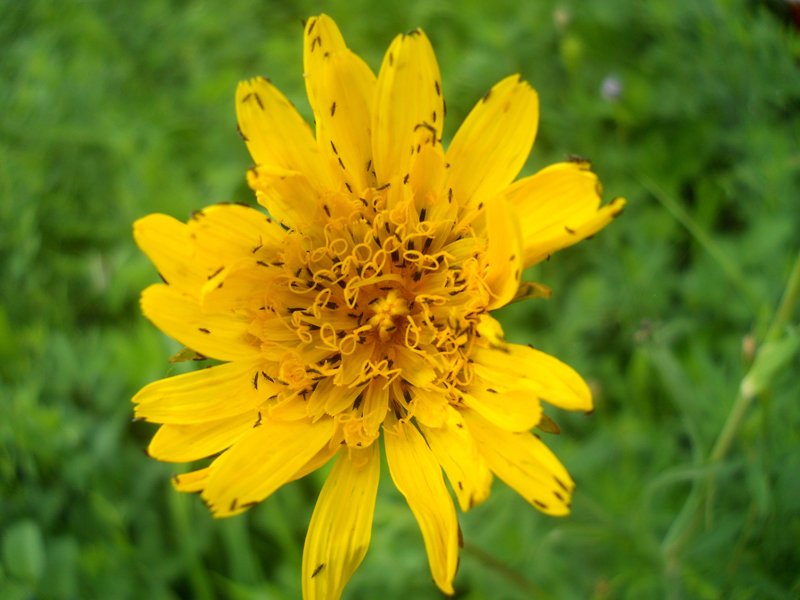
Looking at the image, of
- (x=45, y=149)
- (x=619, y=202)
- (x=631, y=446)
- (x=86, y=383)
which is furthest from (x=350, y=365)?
(x=45, y=149)

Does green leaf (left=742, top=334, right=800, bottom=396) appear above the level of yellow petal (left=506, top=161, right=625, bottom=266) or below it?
below

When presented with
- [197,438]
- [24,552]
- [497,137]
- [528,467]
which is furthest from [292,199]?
[24,552]

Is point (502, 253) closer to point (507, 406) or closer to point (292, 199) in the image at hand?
point (507, 406)

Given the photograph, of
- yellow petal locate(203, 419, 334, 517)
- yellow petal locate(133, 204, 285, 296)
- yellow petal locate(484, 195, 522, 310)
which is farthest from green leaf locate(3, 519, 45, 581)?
yellow petal locate(484, 195, 522, 310)

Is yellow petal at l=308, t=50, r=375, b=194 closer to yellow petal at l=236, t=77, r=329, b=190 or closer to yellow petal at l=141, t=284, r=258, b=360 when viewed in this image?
yellow petal at l=236, t=77, r=329, b=190

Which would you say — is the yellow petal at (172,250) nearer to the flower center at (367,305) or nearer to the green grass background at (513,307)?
the flower center at (367,305)

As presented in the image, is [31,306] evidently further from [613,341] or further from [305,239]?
[613,341]
